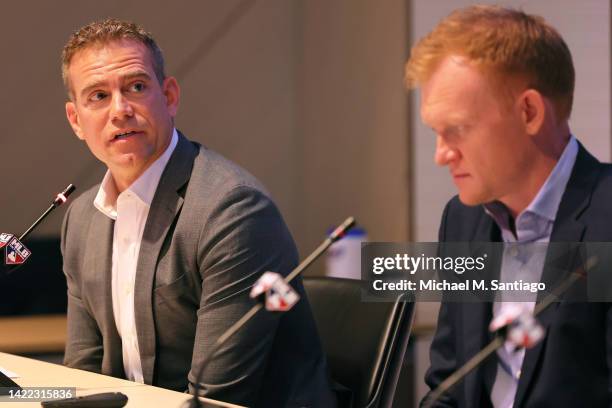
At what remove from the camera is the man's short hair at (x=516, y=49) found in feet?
4.83

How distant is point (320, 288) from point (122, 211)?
1.77 feet

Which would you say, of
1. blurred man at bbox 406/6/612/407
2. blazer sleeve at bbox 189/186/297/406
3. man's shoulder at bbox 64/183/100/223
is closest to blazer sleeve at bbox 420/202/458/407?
blurred man at bbox 406/6/612/407

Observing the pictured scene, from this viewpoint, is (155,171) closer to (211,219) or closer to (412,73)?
(211,219)

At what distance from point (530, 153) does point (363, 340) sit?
67cm

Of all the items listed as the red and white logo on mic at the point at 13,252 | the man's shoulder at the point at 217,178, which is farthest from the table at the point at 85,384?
the man's shoulder at the point at 217,178

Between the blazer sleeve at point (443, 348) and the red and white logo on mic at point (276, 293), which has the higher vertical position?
the red and white logo on mic at point (276, 293)

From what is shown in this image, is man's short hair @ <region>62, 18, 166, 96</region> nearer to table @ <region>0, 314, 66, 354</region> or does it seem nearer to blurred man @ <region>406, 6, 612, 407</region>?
blurred man @ <region>406, 6, 612, 407</region>

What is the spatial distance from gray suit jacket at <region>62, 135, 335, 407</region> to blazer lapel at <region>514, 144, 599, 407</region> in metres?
0.56

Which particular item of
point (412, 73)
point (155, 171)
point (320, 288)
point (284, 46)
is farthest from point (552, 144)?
point (284, 46)

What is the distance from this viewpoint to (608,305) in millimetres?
1479

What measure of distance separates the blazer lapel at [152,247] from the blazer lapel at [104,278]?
12cm

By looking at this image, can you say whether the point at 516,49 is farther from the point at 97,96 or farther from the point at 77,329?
the point at 77,329

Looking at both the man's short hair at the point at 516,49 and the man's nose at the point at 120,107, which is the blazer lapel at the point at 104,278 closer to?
the man's nose at the point at 120,107

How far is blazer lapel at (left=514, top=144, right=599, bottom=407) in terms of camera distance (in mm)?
1516
